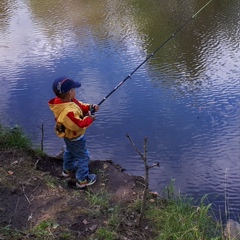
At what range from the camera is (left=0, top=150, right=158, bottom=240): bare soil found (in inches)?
110

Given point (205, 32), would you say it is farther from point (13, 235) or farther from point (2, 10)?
point (13, 235)

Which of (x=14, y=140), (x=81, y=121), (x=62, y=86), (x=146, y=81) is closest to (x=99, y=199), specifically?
(x=81, y=121)

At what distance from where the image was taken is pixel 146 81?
5.56 m

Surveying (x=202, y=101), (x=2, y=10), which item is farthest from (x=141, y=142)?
(x=2, y=10)

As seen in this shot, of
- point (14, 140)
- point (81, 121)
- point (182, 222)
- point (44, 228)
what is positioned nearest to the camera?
point (44, 228)

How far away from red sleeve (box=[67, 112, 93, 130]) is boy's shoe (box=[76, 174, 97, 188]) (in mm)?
560

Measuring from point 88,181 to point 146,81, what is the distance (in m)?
2.30

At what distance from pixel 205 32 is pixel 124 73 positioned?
2096 mm

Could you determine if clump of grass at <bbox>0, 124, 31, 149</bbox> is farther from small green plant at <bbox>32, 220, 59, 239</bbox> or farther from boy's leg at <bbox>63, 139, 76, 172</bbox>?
small green plant at <bbox>32, 220, 59, 239</bbox>

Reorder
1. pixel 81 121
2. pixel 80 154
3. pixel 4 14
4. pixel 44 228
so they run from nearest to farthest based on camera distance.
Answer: pixel 44 228 → pixel 81 121 → pixel 80 154 → pixel 4 14

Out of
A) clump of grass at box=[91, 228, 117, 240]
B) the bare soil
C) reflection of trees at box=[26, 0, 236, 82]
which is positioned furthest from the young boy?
reflection of trees at box=[26, 0, 236, 82]

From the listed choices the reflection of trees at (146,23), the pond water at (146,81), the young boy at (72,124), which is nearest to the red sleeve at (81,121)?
the young boy at (72,124)

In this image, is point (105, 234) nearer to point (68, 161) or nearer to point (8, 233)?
point (8, 233)

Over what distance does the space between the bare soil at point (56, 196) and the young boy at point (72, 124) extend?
0.40 feet
